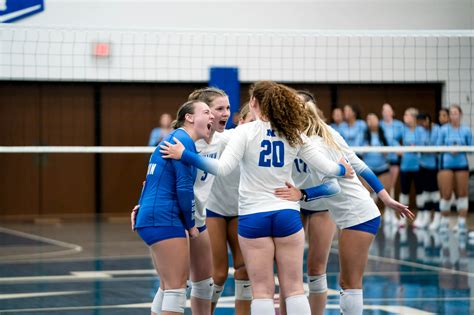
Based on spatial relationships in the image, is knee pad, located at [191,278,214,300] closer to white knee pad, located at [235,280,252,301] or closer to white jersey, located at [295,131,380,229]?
white knee pad, located at [235,280,252,301]

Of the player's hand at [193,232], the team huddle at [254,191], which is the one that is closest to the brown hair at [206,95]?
the team huddle at [254,191]

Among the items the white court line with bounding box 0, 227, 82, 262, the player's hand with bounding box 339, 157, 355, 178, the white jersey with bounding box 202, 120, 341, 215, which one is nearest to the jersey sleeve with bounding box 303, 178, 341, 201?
the player's hand with bounding box 339, 157, 355, 178

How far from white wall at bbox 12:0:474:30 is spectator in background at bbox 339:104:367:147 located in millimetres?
3868

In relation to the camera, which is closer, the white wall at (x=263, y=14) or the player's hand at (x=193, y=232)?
the player's hand at (x=193, y=232)

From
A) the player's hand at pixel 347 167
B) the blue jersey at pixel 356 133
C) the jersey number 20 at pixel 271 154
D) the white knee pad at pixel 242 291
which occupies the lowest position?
the white knee pad at pixel 242 291

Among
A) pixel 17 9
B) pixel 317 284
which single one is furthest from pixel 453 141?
pixel 317 284

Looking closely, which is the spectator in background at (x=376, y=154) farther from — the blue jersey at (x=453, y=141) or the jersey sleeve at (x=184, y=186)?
the jersey sleeve at (x=184, y=186)

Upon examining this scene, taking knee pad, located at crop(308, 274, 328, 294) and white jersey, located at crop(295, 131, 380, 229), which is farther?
knee pad, located at crop(308, 274, 328, 294)

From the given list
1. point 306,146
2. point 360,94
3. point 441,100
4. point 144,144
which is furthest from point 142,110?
point 306,146

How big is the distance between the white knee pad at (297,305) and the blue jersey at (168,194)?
0.83m

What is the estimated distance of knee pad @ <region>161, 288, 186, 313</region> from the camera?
6598 millimetres

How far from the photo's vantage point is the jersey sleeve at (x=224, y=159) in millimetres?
6434

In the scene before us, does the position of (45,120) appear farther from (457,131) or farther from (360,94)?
(457,131)

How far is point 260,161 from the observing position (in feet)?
21.4
